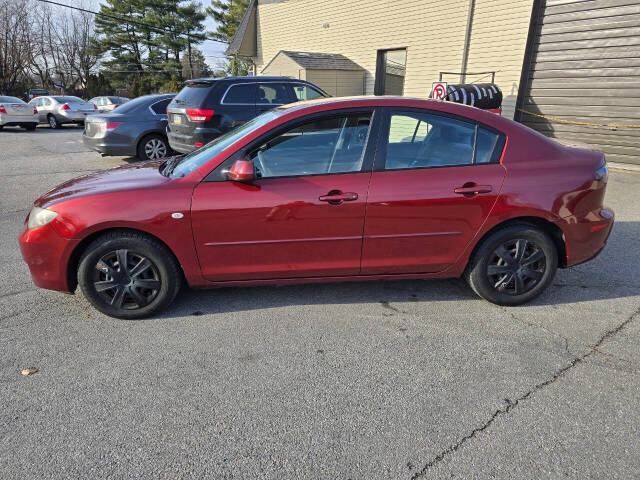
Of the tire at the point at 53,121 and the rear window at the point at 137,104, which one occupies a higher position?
the rear window at the point at 137,104

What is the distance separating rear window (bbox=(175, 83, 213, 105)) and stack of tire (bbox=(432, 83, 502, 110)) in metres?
5.75

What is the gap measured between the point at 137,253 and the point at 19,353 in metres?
0.98

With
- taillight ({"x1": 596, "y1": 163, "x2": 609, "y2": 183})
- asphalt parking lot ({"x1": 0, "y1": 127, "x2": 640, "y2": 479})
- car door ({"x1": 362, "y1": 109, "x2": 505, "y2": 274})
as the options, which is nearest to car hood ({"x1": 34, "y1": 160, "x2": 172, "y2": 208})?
asphalt parking lot ({"x1": 0, "y1": 127, "x2": 640, "y2": 479})

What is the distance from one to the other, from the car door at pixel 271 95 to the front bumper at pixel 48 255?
17.1ft

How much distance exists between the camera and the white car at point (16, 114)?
668 inches

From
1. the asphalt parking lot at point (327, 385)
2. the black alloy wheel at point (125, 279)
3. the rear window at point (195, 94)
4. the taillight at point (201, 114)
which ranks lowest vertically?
the asphalt parking lot at point (327, 385)

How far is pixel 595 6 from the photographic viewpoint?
30.5 feet

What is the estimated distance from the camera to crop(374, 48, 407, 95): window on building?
14188 millimetres

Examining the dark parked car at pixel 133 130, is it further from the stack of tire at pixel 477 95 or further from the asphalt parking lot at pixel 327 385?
the stack of tire at pixel 477 95

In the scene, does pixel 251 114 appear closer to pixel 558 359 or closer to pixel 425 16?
pixel 558 359

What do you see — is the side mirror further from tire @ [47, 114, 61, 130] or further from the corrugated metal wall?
tire @ [47, 114, 61, 130]

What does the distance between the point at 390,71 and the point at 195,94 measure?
9.07m

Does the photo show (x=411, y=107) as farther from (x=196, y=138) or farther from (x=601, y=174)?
(x=196, y=138)

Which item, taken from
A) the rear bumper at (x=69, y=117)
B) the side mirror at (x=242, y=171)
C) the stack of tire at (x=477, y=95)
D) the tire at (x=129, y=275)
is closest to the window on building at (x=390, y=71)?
the stack of tire at (x=477, y=95)
